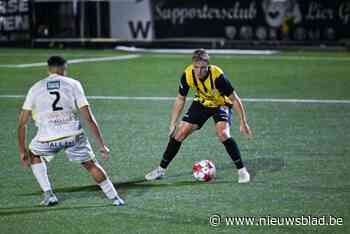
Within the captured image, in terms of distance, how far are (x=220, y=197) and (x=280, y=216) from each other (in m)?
1.04

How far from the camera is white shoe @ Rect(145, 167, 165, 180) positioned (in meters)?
10.4

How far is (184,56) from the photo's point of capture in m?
28.0

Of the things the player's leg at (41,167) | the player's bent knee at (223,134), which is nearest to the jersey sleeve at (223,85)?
the player's bent knee at (223,134)

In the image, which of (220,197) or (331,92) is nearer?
(220,197)

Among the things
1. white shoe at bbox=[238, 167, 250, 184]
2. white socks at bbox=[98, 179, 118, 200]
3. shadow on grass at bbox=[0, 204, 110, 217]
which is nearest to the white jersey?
white socks at bbox=[98, 179, 118, 200]

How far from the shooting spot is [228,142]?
33.3 feet

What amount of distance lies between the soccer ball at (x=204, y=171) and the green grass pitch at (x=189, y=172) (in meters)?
0.12

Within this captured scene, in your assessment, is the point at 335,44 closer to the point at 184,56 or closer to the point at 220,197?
the point at 184,56

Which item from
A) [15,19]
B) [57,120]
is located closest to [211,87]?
[57,120]

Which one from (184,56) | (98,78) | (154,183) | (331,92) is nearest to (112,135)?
(154,183)

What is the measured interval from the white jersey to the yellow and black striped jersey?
190 cm

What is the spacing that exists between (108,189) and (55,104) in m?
1.12

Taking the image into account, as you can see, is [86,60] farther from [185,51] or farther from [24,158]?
[24,158]

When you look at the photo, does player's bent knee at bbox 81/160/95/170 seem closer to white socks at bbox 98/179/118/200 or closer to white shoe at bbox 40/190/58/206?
white socks at bbox 98/179/118/200
